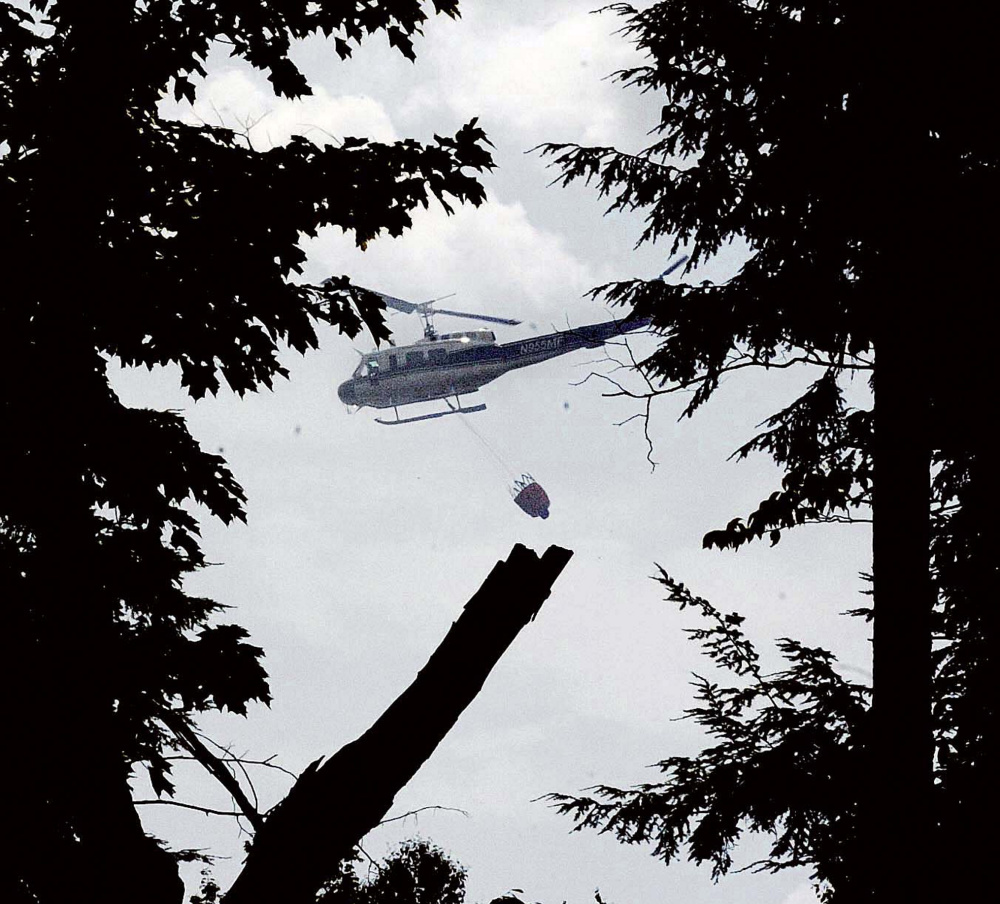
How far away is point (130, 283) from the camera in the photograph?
6039mm

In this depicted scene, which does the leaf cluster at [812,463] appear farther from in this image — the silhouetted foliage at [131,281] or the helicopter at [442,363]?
the helicopter at [442,363]

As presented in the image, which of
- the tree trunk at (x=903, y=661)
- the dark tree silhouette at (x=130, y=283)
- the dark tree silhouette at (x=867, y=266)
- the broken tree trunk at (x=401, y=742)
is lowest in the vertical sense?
the broken tree trunk at (x=401, y=742)

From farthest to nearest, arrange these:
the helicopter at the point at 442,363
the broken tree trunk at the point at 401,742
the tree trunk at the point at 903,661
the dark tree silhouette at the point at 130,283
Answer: the helicopter at the point at 442,363 < the tree trunk at the point at 903,661 < the dark tree silhouette at the point at 130,283 < the broken tree trunk at the point at 401,742

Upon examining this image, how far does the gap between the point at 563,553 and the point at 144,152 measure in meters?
4.55

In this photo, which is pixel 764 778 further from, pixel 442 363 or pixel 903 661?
pixel 442 363

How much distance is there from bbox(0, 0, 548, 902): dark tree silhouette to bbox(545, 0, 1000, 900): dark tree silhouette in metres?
3.61

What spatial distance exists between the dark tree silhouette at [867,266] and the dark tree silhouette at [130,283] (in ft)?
11.8

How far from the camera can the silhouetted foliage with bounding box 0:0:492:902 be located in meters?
5.20

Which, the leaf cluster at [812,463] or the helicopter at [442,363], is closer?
the leaf cluster at [812,463]

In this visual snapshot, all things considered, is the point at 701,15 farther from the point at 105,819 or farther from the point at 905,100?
the point at 105,819

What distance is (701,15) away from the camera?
369 inches

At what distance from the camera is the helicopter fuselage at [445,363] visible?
279 feet

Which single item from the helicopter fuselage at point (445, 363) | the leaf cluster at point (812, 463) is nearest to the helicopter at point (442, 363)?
the helicopter fuselage at point (445, 363)

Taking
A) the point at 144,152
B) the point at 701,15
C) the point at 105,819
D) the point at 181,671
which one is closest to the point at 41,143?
the point at 144,152
